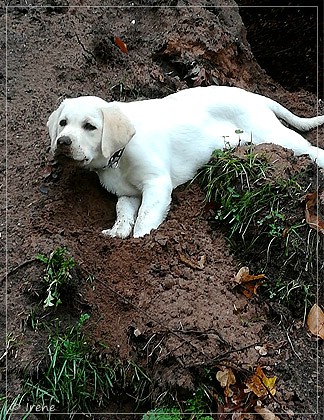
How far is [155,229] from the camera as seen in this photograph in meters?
5.25

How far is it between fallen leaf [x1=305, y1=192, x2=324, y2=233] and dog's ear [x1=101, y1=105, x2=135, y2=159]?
128 cm

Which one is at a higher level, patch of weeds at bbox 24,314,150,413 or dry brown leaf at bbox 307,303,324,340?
patch of weeds at bbox 24,314,150,413

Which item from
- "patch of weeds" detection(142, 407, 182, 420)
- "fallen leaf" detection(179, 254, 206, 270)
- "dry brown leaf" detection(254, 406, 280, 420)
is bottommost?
"dry brown leaf" detection(254, 406, 280, 420)

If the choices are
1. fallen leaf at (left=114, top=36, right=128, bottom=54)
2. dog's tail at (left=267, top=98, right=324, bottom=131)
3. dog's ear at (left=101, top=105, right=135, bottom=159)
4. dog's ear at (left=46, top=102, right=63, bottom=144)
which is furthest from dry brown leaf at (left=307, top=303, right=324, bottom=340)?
fallen leaf at (left=114, top=36, right=128, bottom=54)

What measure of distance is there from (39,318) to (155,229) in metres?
1.12

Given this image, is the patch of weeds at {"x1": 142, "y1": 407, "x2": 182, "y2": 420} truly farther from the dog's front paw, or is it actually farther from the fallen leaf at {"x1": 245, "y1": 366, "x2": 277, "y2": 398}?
the dog's front paw

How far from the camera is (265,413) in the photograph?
13.5ft

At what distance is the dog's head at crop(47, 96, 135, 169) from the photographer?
5.13 metres

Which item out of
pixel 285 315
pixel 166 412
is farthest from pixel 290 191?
pixel 166 412

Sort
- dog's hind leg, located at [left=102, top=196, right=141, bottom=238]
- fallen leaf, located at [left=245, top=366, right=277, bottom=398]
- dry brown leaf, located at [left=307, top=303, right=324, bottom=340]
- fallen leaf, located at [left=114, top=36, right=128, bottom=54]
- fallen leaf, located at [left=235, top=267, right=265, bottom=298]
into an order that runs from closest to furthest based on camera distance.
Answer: fallen leaf, located at [left=245, top=366, right=277, bottom=398] < dry brown leaf, located at [left=307, top=303, right=324, bottom=340] < fallen leaf, located at [left=235, top=267, right=265, bottom=298] < dog's hind leg, located at [left=102, top=196, right=141, bottom=238] < fallen leaf, located at [left=114, top=36, right=128, bottom=54]

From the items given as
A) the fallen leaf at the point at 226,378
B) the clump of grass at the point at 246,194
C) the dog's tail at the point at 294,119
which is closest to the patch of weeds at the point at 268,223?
the clump of grass at the point at 246,194

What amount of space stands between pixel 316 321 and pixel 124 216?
157 cm

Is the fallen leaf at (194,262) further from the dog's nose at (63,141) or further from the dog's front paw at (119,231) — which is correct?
the dog's nose at (63,141)

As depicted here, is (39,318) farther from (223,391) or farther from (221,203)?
(221,203)
